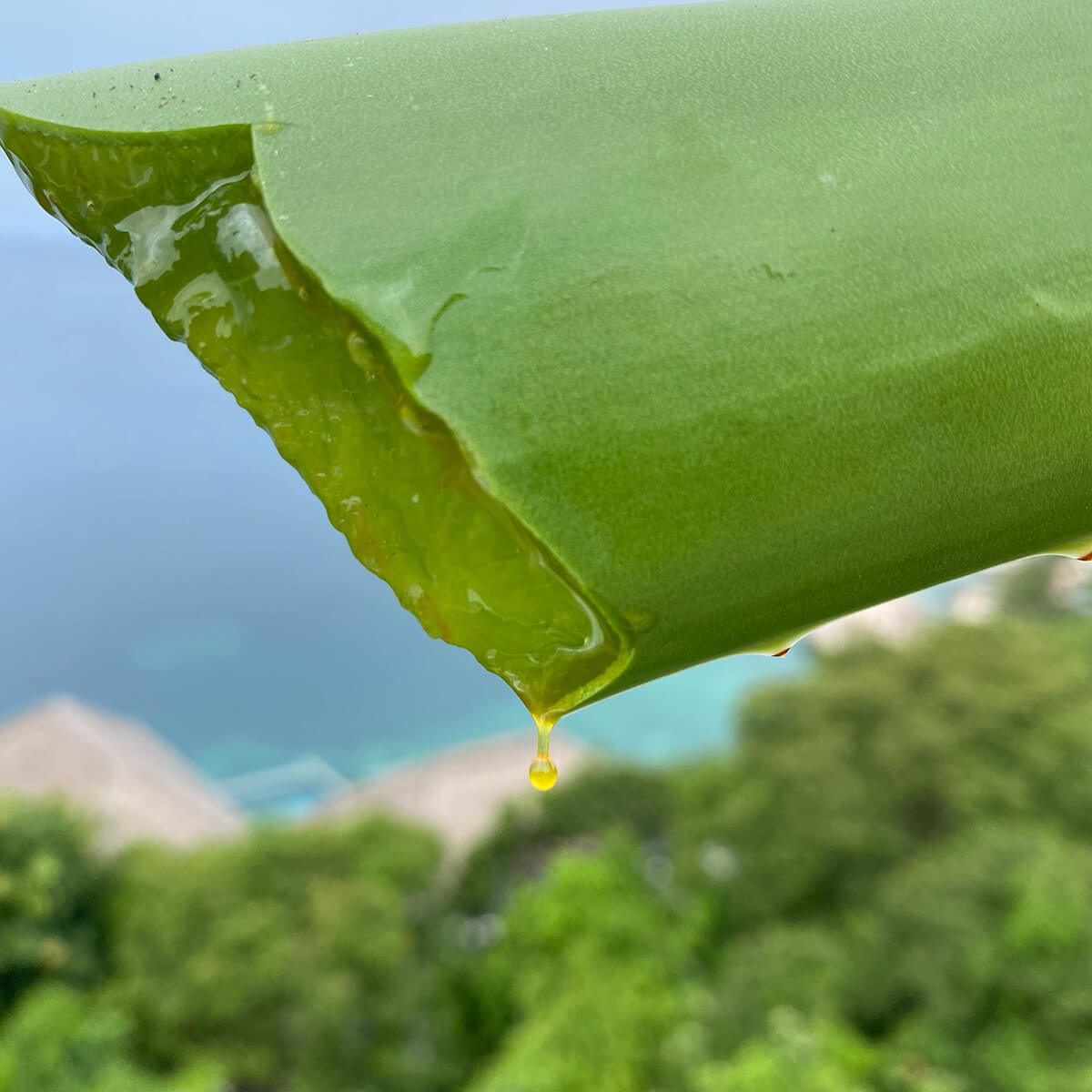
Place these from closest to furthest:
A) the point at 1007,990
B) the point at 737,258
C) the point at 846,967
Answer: the point at 737,258 < the point at 1007,990 < the point at 846,967

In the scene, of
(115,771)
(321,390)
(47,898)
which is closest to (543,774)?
(321,390)

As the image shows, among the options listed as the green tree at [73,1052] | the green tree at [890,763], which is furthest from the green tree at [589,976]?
the green tree at [73,1052]

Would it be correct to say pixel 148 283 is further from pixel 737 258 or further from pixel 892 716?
pixel 892 716

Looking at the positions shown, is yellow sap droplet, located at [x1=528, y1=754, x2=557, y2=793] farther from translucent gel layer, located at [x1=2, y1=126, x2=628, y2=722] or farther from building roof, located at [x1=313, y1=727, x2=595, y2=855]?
building roof, located at [x1=313, y1=727, x2=595, y2=855]

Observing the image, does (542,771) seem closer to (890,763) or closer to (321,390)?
(321,390)

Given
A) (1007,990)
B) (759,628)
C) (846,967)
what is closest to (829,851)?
(846,967)

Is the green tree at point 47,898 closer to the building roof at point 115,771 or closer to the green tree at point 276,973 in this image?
the green tree at point 276,973
